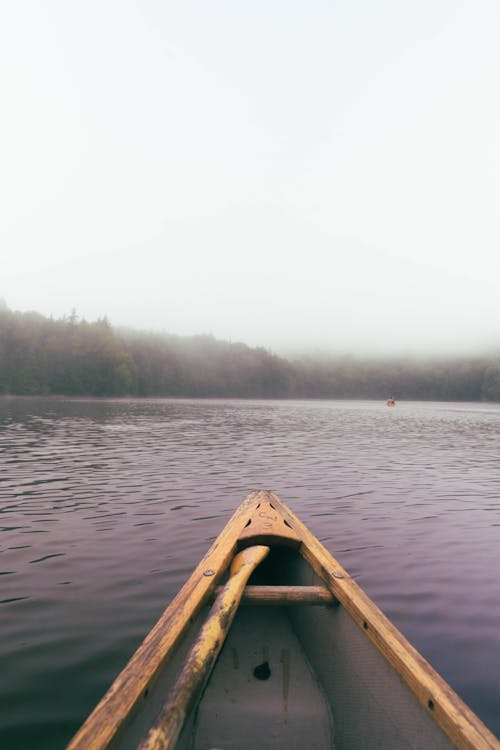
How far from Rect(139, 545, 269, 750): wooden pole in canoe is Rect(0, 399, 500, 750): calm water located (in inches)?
66.0

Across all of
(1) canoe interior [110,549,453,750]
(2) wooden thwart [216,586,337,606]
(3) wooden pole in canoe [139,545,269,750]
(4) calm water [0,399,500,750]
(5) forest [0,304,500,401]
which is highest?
(5) forest [0,304,500,401]

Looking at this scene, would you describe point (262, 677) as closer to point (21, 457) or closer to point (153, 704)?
point (153, 704)

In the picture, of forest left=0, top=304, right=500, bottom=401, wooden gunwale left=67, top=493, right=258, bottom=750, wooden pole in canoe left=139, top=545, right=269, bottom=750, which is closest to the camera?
wooden pole in canoe left=139, top=545, right=269, bottom=750

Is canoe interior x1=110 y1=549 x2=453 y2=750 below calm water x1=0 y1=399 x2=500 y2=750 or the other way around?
the other way around

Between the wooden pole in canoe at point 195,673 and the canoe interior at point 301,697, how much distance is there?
0.38m

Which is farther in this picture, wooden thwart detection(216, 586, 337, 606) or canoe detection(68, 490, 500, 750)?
wooden thwart detection(216, 586, 337, 606)

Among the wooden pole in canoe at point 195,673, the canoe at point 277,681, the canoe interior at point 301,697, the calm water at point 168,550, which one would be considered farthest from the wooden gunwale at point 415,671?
the calm water at point 168,550

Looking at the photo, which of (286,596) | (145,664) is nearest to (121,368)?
(286,596)

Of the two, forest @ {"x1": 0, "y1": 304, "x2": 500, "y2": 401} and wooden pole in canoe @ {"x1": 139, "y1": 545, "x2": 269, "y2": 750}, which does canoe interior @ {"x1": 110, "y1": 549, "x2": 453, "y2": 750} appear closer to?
wooden pole in canoe @ {"x1": 139, "y1": 545, "x2": 269, "y2": 750}

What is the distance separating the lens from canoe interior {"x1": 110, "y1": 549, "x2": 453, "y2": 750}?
9.19 ft

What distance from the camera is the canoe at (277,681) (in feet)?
7.79

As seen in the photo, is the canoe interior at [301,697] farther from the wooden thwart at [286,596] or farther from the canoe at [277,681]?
the wooden thwart at [286,596]

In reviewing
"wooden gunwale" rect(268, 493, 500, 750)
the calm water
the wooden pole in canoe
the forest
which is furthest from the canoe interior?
the forest

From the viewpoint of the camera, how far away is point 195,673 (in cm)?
252
